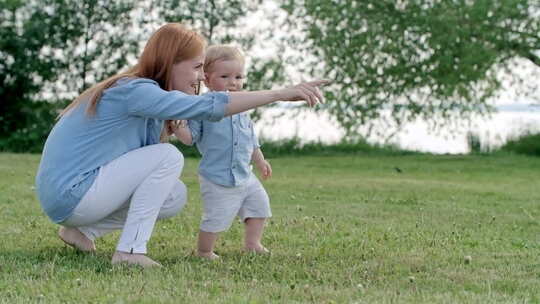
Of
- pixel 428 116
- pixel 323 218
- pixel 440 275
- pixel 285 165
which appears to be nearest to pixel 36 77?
pixel 285 165

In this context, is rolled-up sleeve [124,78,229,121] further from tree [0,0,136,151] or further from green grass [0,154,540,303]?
tree [0,0,136,151]

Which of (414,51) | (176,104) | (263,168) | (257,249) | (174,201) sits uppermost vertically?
(414,51)

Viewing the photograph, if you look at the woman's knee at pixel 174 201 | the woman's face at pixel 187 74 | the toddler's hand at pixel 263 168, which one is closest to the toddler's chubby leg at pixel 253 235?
the toddler's hand at pixel 263 168

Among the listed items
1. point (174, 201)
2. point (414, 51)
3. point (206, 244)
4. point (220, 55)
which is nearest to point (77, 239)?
point (174, 201)

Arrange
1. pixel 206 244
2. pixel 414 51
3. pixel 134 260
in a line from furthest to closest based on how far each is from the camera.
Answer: pixel 414 51
pixel 206 244
pixel 134 260

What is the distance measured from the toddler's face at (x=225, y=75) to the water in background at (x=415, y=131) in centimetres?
1232

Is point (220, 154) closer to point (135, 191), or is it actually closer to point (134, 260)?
point (135, 191)

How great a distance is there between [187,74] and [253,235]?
1213mm

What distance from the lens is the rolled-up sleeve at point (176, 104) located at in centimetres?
444

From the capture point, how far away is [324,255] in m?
5.30

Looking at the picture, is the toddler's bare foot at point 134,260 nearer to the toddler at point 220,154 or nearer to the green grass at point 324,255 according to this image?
the green grass at point 324,255

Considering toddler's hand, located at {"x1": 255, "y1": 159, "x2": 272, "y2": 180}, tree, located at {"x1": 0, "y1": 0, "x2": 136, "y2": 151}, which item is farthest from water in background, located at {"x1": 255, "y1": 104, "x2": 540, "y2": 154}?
toddler's hand, located at {"x1": 255, "y1": 159, "x2": 272, "y2": 180}

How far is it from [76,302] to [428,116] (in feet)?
45.8

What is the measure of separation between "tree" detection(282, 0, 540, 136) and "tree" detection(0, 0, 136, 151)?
3.72 meters
